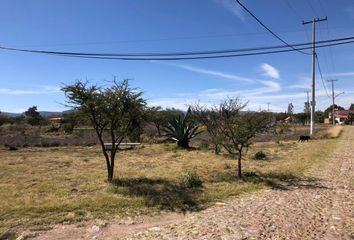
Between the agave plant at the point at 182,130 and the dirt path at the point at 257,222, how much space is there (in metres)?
14.4

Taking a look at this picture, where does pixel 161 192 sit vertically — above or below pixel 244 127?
below

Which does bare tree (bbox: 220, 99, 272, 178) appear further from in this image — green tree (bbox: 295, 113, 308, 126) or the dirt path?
green tree (bbox: 295, 113, 308, 126)

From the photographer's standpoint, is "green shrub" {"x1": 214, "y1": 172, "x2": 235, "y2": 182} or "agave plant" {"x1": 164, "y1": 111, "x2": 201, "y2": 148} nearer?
"green shrub" {"x1": 214, "y1": 172, "x2": 235, "y2": 182}

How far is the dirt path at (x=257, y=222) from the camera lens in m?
6.77

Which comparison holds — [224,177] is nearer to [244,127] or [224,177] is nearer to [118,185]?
[244,127]

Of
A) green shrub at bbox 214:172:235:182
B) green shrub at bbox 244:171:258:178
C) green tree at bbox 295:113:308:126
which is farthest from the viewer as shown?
green tree at bbox 295:113:308:126

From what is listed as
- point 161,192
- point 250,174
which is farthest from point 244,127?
point 161,192

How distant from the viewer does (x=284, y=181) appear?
12.0 m

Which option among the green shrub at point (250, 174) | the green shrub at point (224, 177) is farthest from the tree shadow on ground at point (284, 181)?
the green shrub at point (224, 177)

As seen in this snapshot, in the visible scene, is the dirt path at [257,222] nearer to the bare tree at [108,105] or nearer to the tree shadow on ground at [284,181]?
the tree shadow on ground at [284,181]

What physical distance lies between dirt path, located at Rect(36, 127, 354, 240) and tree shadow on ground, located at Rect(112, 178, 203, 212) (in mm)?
714

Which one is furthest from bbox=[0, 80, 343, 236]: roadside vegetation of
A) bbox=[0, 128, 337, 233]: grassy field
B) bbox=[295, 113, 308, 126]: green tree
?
bbox=[295, 113, 308, 126]: green tree

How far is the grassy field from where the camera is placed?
8.47 metres

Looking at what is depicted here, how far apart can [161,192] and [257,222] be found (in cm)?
355
